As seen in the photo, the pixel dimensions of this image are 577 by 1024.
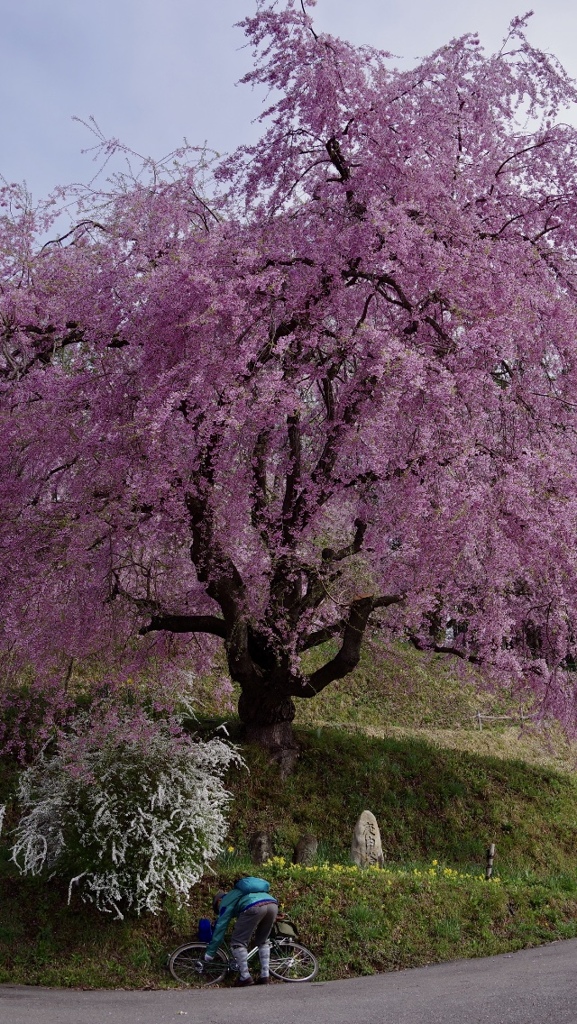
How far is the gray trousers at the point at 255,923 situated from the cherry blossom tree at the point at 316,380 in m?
4.32

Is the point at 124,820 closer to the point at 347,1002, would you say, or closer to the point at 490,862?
the point at 347,1002

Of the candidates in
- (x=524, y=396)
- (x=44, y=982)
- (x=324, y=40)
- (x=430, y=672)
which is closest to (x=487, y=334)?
(x=524, y=396)

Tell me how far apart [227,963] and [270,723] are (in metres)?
5.67

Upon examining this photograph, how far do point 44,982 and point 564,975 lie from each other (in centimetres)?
491

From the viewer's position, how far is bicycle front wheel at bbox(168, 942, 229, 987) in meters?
8.23

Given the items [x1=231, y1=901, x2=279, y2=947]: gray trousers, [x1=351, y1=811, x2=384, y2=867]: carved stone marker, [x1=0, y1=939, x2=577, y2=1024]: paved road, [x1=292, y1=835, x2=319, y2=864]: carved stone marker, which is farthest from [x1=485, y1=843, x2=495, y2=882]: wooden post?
[x1=231, y1=901, x2=279, y2=947]: gray trousers

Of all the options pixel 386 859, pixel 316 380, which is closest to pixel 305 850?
pixel 386 859

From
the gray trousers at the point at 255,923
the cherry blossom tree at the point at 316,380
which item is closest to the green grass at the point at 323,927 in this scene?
the gray trousers at the point at 255,923

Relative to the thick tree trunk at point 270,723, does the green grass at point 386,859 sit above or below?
below

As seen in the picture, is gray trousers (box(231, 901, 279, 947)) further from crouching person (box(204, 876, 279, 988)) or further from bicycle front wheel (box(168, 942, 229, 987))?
bicycle front wheel (box(168, 942, 229, 987))

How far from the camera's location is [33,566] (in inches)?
463

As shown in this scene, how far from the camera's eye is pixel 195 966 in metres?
8.38

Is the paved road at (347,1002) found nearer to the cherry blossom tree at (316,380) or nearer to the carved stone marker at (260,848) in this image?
the carved stone marker at (260,848)

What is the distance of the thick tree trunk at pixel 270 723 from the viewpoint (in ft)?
45.5
